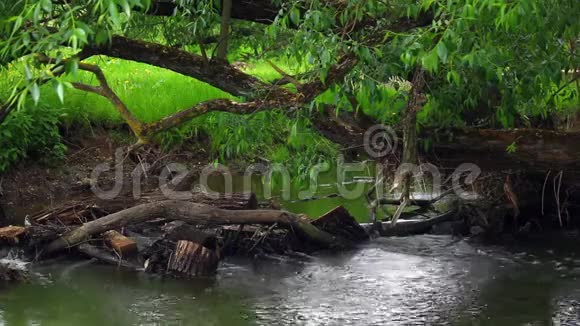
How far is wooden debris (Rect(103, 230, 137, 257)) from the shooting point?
31.4 feet

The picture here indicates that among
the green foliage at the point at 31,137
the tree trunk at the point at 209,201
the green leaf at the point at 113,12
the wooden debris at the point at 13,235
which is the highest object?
the green leaf at the point at 113,12

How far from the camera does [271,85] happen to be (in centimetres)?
808

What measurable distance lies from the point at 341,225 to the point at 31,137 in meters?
5.14

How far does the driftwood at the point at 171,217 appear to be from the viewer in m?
9.59

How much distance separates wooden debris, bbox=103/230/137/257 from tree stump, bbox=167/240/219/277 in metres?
0.54

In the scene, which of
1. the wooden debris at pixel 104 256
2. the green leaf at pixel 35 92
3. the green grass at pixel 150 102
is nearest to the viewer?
the green leaf at pixel 35 92

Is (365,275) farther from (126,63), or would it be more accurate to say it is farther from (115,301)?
(126,63)

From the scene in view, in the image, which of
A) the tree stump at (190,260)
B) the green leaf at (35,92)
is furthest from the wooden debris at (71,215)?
the green leaf at (35,92)

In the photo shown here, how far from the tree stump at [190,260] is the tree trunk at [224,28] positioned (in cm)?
203

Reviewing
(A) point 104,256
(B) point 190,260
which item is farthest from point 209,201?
(A) point 104,256

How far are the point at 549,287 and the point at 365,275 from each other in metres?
1.79

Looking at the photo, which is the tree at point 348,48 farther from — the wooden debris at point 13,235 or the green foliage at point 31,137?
the green foliage at point 31,137

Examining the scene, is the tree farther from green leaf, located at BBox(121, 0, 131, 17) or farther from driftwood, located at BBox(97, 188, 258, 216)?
driftwood, located at BBox(97, 188, 258, 216)

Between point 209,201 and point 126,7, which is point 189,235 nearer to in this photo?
point 209,201
